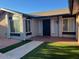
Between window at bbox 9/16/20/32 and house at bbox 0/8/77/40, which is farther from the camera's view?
window at bbox 9/16/20/32

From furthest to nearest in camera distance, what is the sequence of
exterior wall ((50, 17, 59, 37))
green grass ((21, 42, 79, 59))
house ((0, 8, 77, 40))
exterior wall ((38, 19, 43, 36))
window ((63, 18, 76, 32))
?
exterior wall ((38, 19, 43, 36)) → exterior wall ((50, 17, 59, 37)) → window ((63, 18, 76, 32)) → house ((0, 8, 77, 40)) → green grass ((21, 42, 79, 59))

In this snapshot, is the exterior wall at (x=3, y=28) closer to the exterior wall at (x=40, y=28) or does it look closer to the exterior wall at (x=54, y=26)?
the exterior wall at (x=40, y=28)

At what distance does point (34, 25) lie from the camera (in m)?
19.1

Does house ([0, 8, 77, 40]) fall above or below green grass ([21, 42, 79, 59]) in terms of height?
above

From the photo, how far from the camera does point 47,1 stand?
1081 inches

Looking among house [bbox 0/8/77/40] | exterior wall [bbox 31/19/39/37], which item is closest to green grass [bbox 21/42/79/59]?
house [bbox 0/8/77/40]

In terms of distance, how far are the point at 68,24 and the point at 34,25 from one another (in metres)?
4.73

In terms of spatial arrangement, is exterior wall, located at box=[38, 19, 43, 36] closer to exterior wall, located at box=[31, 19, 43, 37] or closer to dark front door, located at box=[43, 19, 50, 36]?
exterior wall, located at box=[31, 19, 43, 37]

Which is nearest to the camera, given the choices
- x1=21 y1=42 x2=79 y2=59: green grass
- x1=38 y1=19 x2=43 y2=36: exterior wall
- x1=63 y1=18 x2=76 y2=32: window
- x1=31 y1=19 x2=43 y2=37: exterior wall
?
x1=21 y1=42 x2=79 y2=59: green grass

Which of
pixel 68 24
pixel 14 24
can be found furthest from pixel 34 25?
pixel 68 24

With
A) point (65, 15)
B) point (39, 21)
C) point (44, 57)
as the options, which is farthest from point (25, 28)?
point (44, 57)

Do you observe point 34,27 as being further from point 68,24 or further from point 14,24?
point 68,24

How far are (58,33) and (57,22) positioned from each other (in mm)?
1453

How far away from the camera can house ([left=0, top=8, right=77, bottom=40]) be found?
1588 cm
